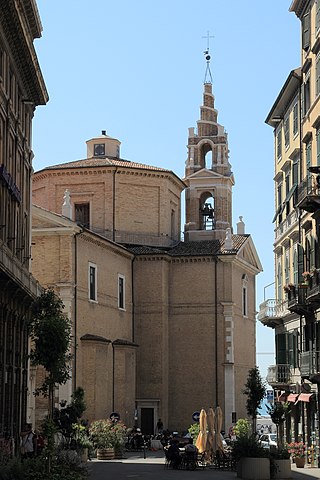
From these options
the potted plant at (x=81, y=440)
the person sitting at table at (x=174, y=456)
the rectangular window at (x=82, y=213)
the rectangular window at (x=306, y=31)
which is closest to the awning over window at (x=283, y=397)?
the person sitting at table at (x=174, y=456)

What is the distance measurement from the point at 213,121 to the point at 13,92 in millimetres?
32599

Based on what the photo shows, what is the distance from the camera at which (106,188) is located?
6238cm

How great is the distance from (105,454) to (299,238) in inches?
496

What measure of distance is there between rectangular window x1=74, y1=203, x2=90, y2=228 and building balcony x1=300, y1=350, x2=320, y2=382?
90.0ft

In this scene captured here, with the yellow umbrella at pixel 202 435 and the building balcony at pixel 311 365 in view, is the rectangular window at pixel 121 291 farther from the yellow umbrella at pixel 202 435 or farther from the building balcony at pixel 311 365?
the building balcony at pixel 311 365

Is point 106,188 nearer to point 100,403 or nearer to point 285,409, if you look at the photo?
point 100,403

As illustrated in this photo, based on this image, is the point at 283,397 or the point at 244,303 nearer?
the point at 283,397

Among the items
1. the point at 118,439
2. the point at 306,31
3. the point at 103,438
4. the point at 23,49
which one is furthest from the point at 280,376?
the point at 23,49

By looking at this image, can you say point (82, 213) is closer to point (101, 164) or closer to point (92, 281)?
point (101, 164)

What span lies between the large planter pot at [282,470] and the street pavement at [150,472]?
0.82ft

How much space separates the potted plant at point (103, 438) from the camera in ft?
145

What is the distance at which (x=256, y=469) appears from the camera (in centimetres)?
3056

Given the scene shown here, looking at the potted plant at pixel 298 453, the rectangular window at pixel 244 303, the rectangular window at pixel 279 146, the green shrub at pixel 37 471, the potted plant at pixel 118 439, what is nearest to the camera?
the green shrub at pixel 37 471

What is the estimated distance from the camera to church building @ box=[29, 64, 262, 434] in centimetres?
5369
